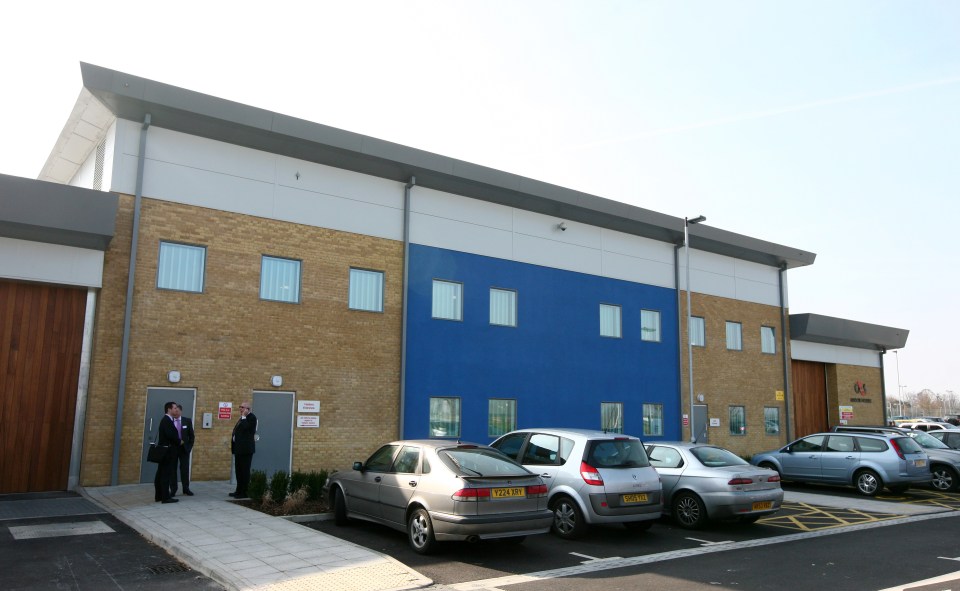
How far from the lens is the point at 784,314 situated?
93.8 feet

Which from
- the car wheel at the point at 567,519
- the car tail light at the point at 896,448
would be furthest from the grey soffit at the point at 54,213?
the car tail light at the point at 896,448

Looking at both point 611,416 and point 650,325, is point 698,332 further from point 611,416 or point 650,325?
point 611,416

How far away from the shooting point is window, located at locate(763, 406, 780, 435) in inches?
1065

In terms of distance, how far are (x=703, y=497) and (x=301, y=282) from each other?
32.7 feet

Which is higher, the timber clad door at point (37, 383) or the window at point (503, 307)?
the window at point (503, 307)

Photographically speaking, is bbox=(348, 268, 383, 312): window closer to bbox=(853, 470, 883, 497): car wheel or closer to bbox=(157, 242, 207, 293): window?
bbox=(157, 242, 207, 293): window

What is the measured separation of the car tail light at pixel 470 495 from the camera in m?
8.35

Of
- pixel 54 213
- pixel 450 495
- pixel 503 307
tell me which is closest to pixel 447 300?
pixel 503 307

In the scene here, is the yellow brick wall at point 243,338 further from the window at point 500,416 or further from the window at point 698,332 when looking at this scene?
the window at point 698,332

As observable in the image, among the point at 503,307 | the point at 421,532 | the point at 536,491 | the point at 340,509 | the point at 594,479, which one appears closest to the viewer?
the point at 421,532

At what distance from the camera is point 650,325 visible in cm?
2391

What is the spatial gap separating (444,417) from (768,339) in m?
15.6

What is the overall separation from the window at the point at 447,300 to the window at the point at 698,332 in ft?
32.9

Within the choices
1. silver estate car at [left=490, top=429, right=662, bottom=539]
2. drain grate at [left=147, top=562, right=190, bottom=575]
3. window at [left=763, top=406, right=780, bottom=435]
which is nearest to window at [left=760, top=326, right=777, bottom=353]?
window at [left=763, top=406, right=780, bottom=435]
